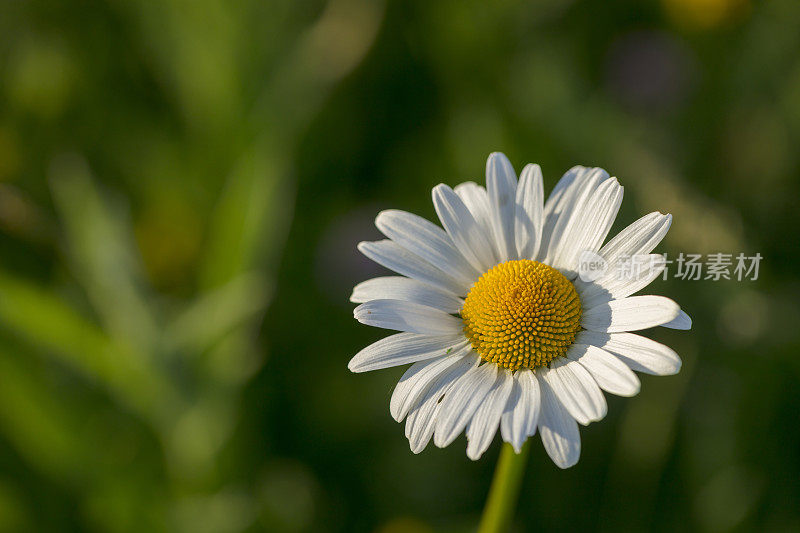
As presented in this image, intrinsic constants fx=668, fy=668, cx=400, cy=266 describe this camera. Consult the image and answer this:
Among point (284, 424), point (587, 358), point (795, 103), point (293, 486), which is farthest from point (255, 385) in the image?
point (795, 103)

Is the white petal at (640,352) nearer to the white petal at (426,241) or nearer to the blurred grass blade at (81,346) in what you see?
the white petal at (426,241)

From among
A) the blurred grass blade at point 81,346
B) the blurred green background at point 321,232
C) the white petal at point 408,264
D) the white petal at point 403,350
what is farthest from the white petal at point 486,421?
the blurred grass blade at point 81,346

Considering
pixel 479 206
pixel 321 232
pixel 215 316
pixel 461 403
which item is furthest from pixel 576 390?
pixel 321 232

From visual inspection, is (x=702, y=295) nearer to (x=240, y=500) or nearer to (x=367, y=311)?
(x=367, y=311)

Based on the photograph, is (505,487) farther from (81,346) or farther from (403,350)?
(81,346)

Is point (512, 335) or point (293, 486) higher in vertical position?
point (512, 335)

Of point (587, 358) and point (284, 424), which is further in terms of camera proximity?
point (284, 424)
